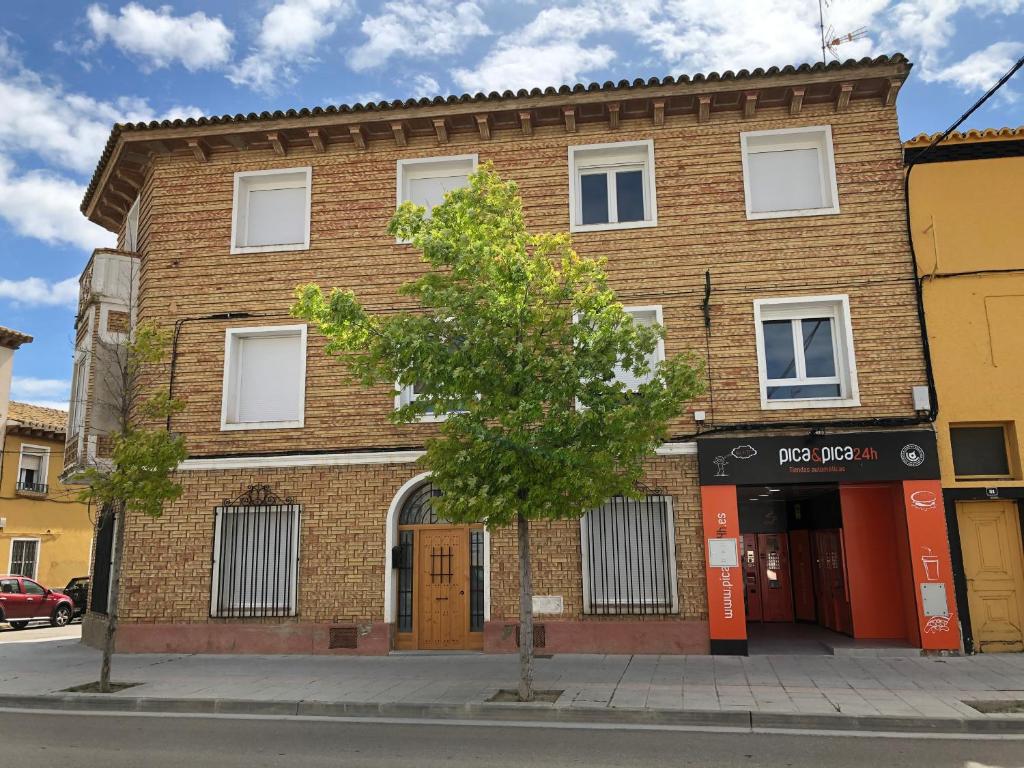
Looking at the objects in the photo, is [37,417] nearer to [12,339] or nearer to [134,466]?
[12,339]

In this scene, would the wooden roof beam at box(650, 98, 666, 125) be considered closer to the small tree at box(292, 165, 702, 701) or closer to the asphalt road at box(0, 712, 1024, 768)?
the small tree at box(292, 165, 702, 701)

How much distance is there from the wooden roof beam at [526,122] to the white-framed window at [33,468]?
2434 centimetres

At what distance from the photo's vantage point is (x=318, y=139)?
1455 cm

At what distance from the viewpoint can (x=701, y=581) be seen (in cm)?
1260

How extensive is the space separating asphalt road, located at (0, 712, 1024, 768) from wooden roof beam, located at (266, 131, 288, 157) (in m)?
9.99

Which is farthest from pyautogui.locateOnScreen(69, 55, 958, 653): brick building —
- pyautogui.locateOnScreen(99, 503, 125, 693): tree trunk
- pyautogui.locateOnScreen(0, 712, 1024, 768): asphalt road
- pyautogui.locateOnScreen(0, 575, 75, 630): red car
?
pyautogui.locateOnScreen(0, 575, 75, 630): red car

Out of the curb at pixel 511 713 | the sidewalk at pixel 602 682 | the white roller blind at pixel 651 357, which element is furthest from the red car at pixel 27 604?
the white roller blind at pixel 651 357

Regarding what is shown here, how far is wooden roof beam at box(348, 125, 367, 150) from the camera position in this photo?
14406 millimetres

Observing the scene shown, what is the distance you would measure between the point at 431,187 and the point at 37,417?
24015mm

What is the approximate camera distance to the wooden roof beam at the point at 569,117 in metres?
13.9

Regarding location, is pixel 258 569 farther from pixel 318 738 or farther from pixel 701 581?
pixel 701 581

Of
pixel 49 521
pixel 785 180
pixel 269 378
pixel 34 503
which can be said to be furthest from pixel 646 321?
pixel 49 521

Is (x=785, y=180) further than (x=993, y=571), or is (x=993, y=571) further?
(x=785, y=180)

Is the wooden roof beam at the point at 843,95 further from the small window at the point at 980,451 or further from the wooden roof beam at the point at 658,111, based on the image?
the small window at the point at 980,451
